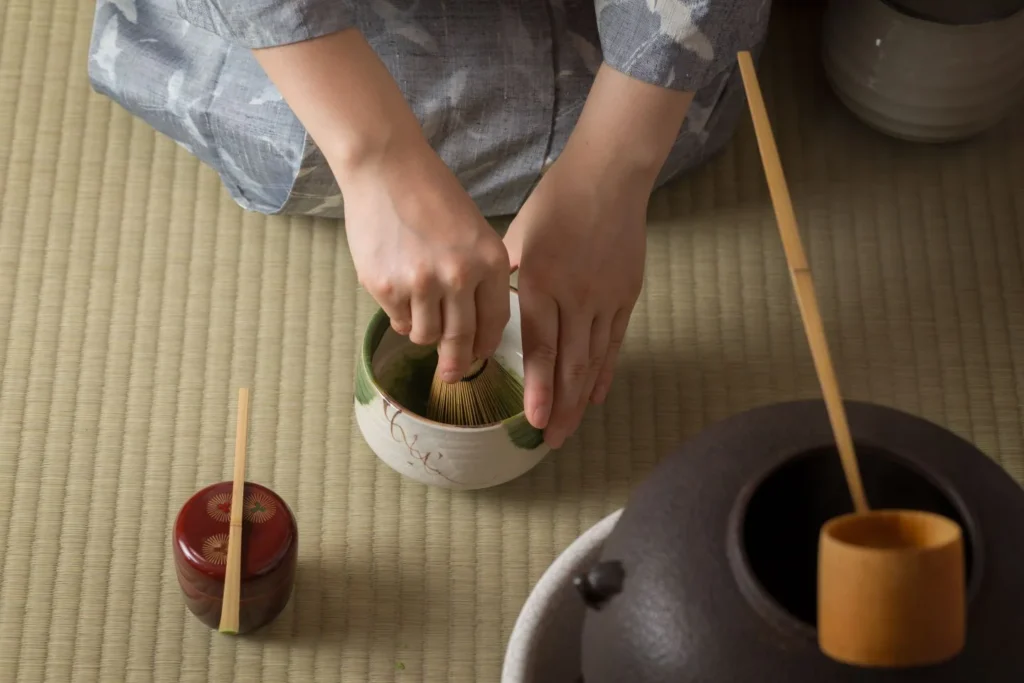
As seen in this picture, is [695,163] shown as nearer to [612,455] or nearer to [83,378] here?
[612,455]

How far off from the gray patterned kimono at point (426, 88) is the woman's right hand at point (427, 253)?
18 cm

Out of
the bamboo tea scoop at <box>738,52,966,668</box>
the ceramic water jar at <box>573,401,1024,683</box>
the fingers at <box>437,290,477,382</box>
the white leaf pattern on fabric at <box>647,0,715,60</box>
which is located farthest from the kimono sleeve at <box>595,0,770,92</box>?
the bamboo tea scoop at <box>738,52,966,668</box>

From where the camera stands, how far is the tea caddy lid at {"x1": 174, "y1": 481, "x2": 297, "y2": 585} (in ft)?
2.56

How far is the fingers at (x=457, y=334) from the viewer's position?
28.6 inches

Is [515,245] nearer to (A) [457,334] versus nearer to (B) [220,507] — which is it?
(A) [457,334]

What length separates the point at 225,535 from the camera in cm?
79

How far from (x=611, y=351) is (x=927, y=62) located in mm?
438

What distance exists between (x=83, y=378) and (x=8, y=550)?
161 millimetres

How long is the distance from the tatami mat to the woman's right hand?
0.75 ft

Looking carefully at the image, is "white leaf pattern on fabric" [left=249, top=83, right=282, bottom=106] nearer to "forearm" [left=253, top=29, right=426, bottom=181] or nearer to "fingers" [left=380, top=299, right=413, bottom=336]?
"forearm" [left=253, top=29, right=426, bottom=181]

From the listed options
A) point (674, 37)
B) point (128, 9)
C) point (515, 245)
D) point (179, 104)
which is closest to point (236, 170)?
point (179, 104)

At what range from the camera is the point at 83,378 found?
98cm

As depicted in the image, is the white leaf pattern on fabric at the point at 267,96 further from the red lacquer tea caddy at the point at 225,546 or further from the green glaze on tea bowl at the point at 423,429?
the red lacquer tea caddy at the point at 225,546

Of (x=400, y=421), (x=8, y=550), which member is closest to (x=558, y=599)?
(x=400, y=421)
